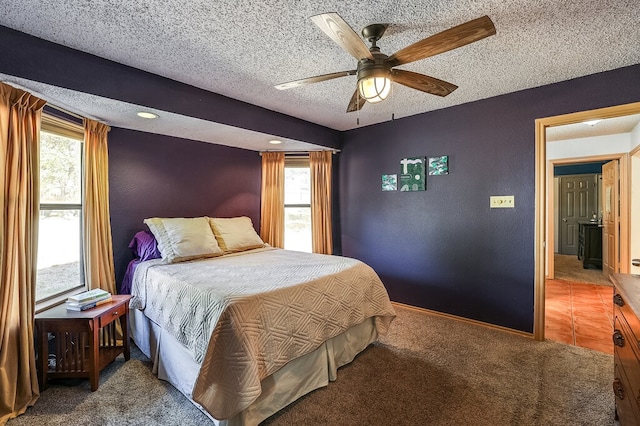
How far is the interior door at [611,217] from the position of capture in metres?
4.36

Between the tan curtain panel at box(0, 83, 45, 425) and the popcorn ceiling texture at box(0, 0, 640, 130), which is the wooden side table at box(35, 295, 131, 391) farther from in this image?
the popcorn ceiling texture at box(0, 0, 640, 130)

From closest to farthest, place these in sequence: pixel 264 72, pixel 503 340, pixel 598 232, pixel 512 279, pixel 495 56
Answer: pixel 495 56
pixel 264 72
pixel 503 340
pixel 512 279
pixel 598 232

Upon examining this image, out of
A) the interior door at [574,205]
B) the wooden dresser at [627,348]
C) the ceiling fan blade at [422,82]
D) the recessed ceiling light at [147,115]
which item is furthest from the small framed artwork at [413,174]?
the interior door at [574,205]

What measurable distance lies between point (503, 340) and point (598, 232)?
479 centimetres

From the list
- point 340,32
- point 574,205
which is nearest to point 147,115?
point 340,32

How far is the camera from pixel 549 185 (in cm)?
485

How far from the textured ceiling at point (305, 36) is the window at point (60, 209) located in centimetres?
40

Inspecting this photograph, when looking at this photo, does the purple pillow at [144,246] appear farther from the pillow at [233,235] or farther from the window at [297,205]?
the window at [297,205]

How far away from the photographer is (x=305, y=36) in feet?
6.09

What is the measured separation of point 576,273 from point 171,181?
6757 mm

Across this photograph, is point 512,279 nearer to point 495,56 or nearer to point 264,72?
point 495,56

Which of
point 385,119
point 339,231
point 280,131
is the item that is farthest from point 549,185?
point 280,131

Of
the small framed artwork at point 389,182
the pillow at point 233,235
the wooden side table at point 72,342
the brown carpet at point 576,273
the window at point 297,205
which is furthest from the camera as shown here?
the brown carpet at point 576,273

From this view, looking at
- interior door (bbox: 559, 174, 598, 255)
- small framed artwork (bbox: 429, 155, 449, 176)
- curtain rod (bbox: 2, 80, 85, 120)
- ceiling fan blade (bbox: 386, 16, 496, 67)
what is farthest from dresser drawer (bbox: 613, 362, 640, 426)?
interior door (bbox: 559, 174, 598, 255)
